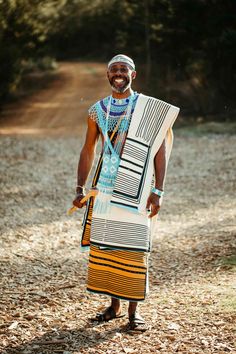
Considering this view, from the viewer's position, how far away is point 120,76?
13.7 feet

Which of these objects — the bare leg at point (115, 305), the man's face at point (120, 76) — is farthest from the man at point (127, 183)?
the bare leg at point (115, 305)

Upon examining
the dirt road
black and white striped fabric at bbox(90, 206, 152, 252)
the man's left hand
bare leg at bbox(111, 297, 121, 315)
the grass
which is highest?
the man's left hand

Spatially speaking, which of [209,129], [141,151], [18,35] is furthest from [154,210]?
[18,35]

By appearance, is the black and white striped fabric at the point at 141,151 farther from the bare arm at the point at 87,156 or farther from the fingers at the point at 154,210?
the bare arm at the point at 87,156

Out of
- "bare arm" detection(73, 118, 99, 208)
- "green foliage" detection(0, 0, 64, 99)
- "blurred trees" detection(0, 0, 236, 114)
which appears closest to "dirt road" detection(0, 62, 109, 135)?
"green foliage" detection(0, 0, 64, 99)

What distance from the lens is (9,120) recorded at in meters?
19.2

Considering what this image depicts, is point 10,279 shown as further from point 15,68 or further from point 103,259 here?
point 15,68

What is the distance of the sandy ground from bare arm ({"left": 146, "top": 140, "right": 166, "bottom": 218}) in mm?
884

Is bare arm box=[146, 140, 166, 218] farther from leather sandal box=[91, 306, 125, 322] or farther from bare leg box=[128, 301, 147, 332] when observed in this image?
leather sandal box=[91, 306, 125, 322]

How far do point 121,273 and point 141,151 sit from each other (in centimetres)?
83

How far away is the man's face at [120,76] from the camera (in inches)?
164

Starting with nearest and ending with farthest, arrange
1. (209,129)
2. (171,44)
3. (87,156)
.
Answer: (87,156) < (209,129) < (171,44)

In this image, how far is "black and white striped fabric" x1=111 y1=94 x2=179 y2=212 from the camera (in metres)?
4.18

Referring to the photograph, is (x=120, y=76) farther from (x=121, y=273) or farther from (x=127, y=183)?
(x=121, y=273)
